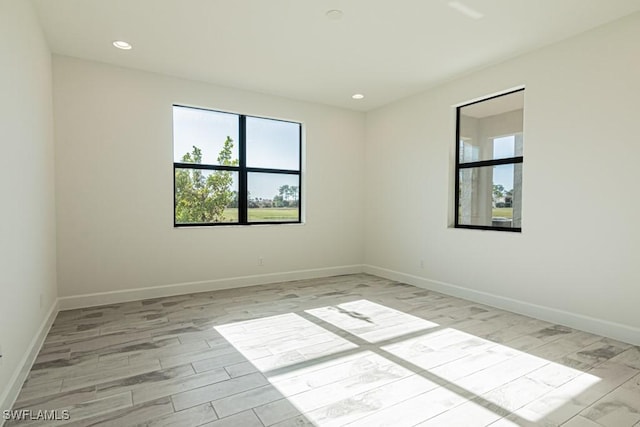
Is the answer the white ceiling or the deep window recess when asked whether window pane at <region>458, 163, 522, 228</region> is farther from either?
the white ceiling

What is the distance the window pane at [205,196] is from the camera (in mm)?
4543

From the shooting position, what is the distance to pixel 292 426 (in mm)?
1800

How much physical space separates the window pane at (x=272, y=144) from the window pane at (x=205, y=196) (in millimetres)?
463

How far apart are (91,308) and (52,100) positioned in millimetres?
2259

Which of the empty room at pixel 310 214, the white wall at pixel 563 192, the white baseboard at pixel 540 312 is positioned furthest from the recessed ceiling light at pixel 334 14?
the white baseboard at pixel 540 312

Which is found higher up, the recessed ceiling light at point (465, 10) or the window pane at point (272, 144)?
the recessed ceiling light at point (465, 10)

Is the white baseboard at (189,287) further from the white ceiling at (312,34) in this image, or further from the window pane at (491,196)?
the white ceiling at (312,34)

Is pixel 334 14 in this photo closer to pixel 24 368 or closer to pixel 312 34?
pixel 312 34

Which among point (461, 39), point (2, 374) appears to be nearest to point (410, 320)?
point (461, 39)

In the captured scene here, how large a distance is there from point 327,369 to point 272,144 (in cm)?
361

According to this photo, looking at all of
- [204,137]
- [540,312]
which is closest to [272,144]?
[204,137]

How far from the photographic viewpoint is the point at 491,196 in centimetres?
418

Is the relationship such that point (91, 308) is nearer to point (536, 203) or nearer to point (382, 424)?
point (382, 424)

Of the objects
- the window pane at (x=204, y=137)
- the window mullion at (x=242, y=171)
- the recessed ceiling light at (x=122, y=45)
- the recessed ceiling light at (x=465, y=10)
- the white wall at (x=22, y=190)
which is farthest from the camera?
the window mullion at (x=242, y=171)
